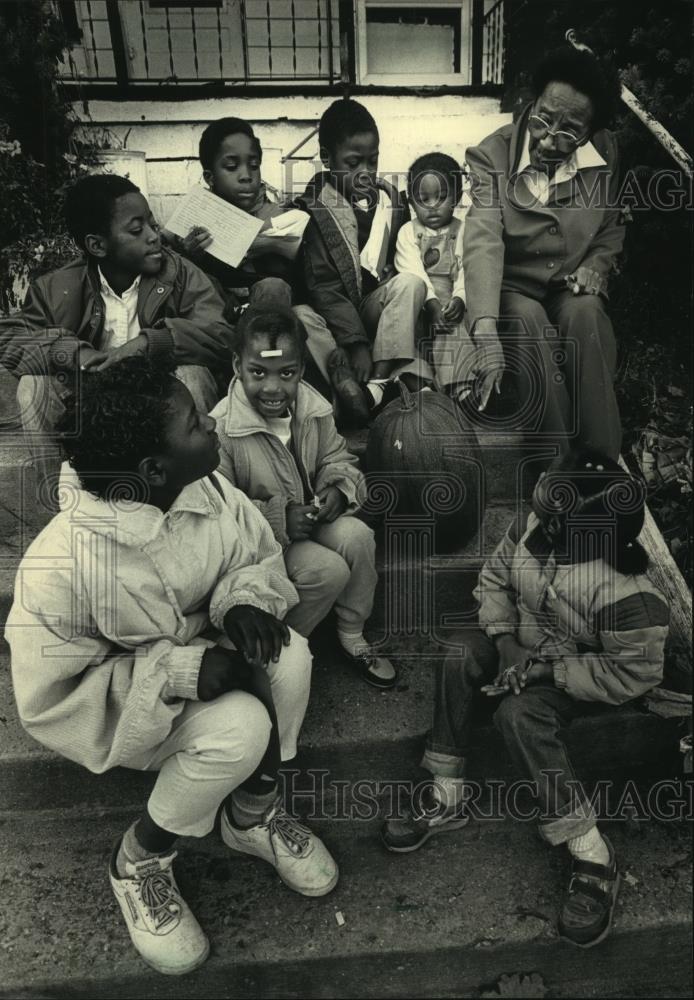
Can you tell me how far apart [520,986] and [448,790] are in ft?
1.72

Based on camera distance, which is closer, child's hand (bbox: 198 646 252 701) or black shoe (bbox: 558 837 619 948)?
child's hand (bbox: 198 646 252 701)

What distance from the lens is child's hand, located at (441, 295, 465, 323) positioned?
3295 mm

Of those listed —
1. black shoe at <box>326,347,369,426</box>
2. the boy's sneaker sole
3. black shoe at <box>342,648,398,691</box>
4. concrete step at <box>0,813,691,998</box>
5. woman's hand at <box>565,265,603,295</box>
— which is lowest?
concrete step at <box>0,813,691,998</box>

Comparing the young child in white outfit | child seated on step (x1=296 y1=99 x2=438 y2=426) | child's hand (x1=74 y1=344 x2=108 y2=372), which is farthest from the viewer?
the young child in white outfit

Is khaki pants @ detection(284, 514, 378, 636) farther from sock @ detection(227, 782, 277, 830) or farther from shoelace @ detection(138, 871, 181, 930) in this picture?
shoelace @ detection(138, 871, 181, 930)

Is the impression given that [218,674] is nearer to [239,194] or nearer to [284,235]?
[284,235]

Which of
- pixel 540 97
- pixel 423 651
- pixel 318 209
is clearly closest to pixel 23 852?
pixel 423 651

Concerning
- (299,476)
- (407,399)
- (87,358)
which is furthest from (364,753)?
(87,358)

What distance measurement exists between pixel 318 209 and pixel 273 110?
5.93 feet

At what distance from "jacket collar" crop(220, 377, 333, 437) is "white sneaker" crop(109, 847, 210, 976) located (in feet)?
3.95

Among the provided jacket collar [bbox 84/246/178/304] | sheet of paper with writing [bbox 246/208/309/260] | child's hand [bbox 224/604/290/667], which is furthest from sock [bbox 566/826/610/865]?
sheet of paper with writing [bbox 246/208/309/260]

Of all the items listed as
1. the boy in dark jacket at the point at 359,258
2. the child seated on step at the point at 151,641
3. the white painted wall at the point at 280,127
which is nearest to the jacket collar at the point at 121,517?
the child seated on step at the point at 151,641

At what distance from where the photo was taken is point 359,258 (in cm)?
347

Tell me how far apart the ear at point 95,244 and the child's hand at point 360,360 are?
3.18ft
